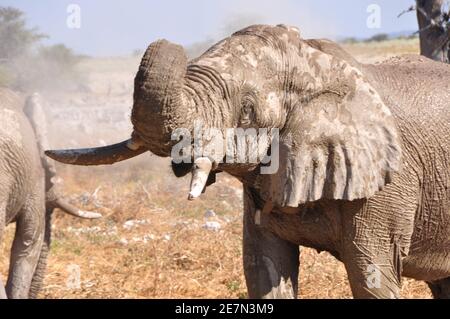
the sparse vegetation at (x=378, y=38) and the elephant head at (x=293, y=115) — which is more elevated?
the elephant head at (x=293, y=115)

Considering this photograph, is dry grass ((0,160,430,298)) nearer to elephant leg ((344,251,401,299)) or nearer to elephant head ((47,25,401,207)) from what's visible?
elephant leg ((344,251,401,299))

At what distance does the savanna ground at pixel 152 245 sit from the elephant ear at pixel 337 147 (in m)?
2.66

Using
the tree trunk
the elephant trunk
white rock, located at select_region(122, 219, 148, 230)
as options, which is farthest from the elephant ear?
white rock, located at select_region(122, 219, 148, 230)

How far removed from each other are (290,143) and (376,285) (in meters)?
0.69

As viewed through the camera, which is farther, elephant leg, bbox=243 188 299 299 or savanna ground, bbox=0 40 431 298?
savanna ground, bbox=0 40 431 298

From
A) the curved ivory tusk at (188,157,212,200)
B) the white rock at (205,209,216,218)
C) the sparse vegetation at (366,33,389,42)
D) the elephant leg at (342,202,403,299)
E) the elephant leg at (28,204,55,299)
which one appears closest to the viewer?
Answer: the curved ivory tusk at (188,157,212,200)

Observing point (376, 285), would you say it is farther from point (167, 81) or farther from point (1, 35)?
point (1, 35)

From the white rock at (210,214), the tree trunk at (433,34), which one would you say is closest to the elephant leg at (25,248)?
the white rock at (210,214)

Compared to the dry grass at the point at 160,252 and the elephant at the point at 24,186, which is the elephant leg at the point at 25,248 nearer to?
the elephant at the point at 24,186

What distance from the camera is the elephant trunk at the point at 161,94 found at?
3006mm

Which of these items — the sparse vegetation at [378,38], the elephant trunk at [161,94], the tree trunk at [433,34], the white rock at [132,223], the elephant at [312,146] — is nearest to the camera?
the elephant trunk at [161,94]

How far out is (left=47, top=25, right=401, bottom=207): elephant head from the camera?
10.9 feet

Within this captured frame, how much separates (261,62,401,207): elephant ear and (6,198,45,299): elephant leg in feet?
8.04

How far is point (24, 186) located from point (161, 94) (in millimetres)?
2708
